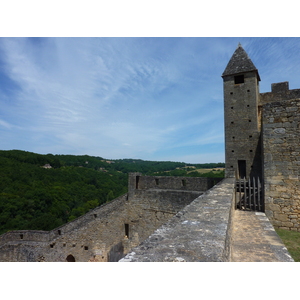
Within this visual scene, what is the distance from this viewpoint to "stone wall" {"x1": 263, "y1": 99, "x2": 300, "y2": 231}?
6.70 m

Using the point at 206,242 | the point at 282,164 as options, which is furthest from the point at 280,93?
the point at 206,242

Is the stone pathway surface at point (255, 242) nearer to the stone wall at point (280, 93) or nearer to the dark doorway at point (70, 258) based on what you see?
the stone wall at point (280, 93)

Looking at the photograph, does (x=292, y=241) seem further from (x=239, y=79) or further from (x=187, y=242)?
(x=239, y=79)

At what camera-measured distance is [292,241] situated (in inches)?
222

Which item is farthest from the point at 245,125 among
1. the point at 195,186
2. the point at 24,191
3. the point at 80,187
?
the point at 80,187

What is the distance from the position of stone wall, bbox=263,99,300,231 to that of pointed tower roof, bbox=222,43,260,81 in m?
8.30

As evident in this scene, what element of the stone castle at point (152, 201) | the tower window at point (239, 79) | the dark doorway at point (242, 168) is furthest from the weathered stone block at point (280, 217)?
the tower window at point (239, 79)

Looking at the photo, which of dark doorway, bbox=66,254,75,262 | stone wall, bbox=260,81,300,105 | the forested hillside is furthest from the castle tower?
the forested hillside

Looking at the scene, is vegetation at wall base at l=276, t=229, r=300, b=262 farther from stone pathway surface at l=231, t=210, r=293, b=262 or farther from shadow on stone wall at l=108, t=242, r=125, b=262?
shadow on stone wall at l=108, t=242, r=125, b=262

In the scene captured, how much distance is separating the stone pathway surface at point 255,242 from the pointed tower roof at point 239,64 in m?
11.4

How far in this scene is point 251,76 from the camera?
13.8 meters

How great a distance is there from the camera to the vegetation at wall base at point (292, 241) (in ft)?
15.7

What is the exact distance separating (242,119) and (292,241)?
984cm

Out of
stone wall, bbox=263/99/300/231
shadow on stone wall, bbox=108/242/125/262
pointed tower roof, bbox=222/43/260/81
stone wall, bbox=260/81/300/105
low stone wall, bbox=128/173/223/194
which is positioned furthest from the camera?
pointed tower roof, bbox=222/43/260/81
